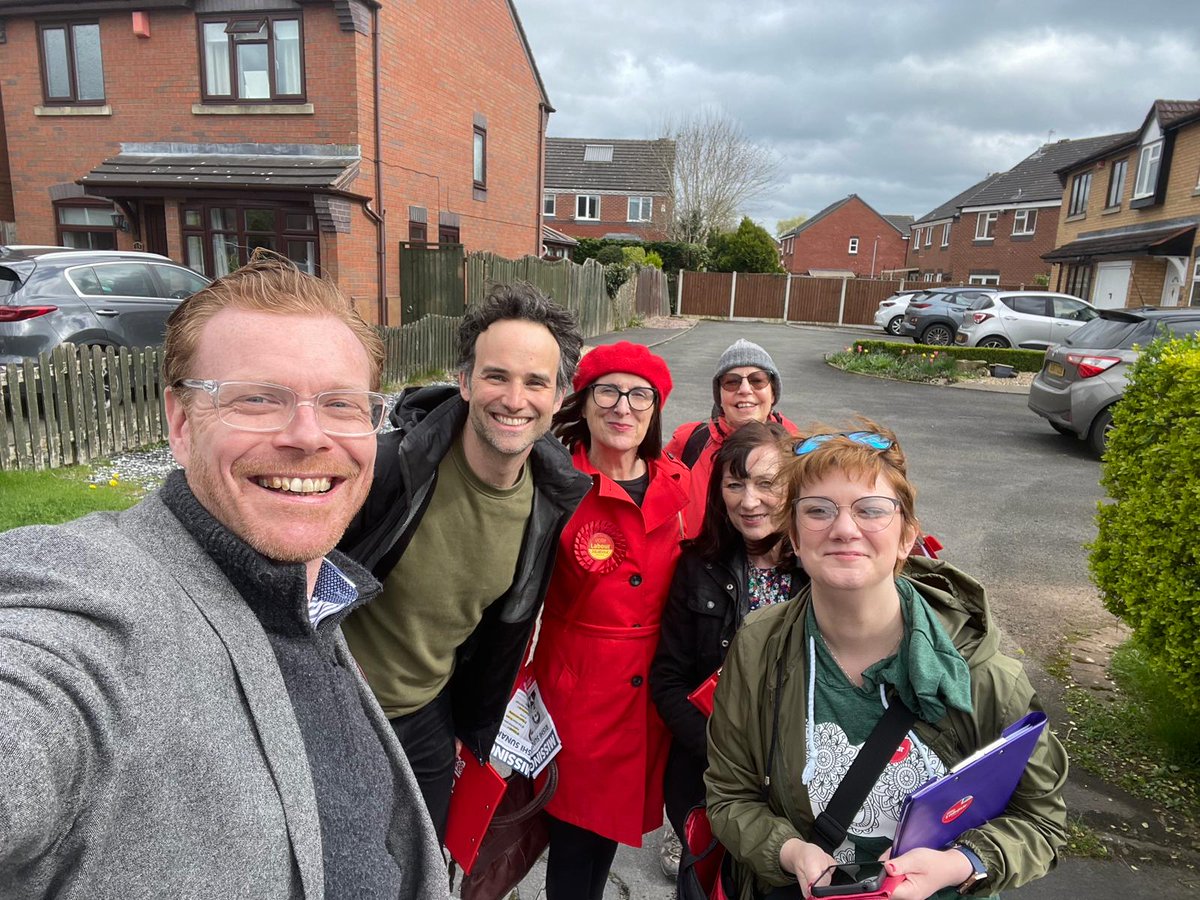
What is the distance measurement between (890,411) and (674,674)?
441 inches

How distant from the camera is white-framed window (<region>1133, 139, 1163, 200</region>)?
72.5 feet

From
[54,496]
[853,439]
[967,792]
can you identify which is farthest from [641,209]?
[967,792]

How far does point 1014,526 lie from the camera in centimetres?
683

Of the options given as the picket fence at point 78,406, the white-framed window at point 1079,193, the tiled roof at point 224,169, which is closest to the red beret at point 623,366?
the picket fence at point 78,406

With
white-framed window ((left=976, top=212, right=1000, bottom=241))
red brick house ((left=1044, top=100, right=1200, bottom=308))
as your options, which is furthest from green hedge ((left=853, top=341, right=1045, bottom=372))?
white-framed window ((left=976, top=212, right=1000, bottom=241))

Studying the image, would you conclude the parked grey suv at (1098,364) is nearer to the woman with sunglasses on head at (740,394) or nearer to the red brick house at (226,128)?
the woman with sunglasses on head at (740,394)

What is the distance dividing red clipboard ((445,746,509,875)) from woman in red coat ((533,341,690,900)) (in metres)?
0.22

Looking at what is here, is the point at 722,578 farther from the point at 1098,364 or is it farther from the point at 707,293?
the point at 707,293

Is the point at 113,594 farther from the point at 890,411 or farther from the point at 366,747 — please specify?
the point at 890,411

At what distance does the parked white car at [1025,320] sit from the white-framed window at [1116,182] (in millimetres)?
9319

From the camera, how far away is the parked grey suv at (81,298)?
25.2 feet

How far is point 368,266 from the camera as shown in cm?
1481

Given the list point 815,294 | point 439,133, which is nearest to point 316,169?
point 439,133

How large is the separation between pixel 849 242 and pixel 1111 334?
171 ft
